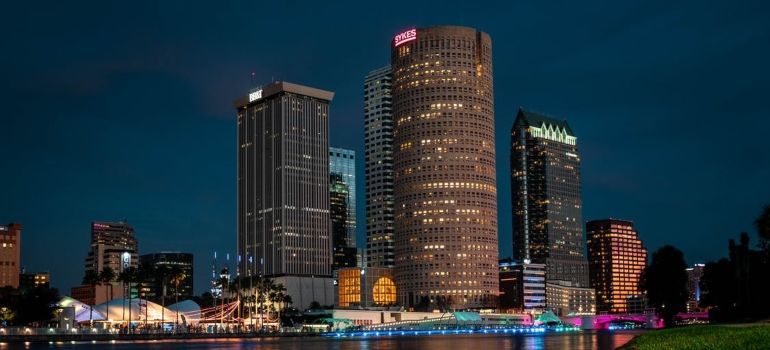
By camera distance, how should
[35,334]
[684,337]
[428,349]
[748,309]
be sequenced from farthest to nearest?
1. [35,334]
2. [748,309]
3. [428,349]
4. [684,337]

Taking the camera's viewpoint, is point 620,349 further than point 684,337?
Yes

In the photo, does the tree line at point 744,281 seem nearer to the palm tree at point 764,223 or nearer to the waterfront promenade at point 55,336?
the palm tree at point 764,223

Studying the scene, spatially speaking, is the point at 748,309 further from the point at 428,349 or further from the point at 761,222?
the point at 428,349

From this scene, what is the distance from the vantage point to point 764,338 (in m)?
46.9

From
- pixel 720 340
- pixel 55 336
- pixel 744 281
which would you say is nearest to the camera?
pixel 720 340

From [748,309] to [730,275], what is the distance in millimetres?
39931

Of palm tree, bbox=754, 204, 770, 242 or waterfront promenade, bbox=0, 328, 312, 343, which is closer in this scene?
palm tree, bbox=754, 204, 770, 242

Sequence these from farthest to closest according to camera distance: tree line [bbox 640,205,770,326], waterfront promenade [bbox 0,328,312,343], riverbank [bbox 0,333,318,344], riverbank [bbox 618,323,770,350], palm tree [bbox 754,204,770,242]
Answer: waterfront promenade [bbox 0,328,312,343]
riverbank [bbox 0,333,318,344]
tree line [bbox 640,205,770,326]
palm tree [bbox 754,204,770,242]
riverbank [bbox 618,323,770,350]

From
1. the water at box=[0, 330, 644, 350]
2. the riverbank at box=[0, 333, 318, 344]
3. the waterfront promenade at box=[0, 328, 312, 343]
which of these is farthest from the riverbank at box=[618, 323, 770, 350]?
the waterfront promenade at box=[0, 328, 312, 343]

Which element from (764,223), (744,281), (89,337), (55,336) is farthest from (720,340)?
(89,337)

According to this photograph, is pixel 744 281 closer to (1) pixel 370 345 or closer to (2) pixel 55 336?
(1) pixel 370 345

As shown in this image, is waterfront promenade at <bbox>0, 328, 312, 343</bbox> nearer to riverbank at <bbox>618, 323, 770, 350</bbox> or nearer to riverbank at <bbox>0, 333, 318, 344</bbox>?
riverbank at <bbox>0, 333, 318, 344</bbox>

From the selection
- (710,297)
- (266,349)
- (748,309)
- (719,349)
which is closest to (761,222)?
(748,309)

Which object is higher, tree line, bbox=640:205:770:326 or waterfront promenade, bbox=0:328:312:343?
tree line, bbox=640:205:770:326
